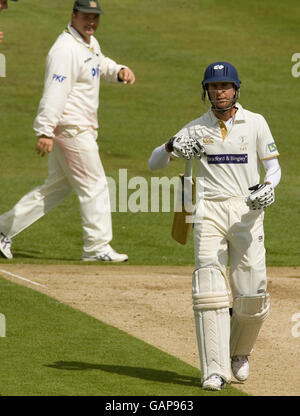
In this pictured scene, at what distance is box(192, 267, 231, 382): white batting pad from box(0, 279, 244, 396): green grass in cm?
A: 19

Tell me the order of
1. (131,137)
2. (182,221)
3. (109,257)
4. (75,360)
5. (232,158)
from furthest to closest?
1. (131,137)
2. (109,257)
3. (75,360)
4. (182,221)
5. (232,158)

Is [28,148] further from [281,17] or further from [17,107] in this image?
[281,17]

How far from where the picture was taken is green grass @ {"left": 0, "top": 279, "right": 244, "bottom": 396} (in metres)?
8.96

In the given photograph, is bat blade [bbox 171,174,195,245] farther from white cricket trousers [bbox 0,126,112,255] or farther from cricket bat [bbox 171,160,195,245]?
white cricket trousers [bbox 0,126,112,255]

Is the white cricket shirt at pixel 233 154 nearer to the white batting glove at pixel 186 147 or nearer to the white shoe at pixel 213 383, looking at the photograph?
the white batting glove at pixel 186 147

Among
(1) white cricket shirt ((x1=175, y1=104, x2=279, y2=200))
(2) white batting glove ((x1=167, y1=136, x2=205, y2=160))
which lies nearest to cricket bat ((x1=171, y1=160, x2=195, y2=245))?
(1) white cricket shirt ((x1=175, y1=104, x2=279, y2=200))

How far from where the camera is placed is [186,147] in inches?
366

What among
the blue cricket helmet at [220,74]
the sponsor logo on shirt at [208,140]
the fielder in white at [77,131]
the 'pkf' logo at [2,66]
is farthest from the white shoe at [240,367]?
the 'pkf' logo at [2,66]

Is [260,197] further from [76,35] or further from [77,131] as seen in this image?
[76,35]

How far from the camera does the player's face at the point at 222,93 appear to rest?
9.45m

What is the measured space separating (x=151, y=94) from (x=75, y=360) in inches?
632

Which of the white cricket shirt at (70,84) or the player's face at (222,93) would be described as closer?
the player's face at (222,93)

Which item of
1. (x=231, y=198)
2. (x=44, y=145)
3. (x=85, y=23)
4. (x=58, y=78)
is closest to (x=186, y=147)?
(x=231, y=198)
